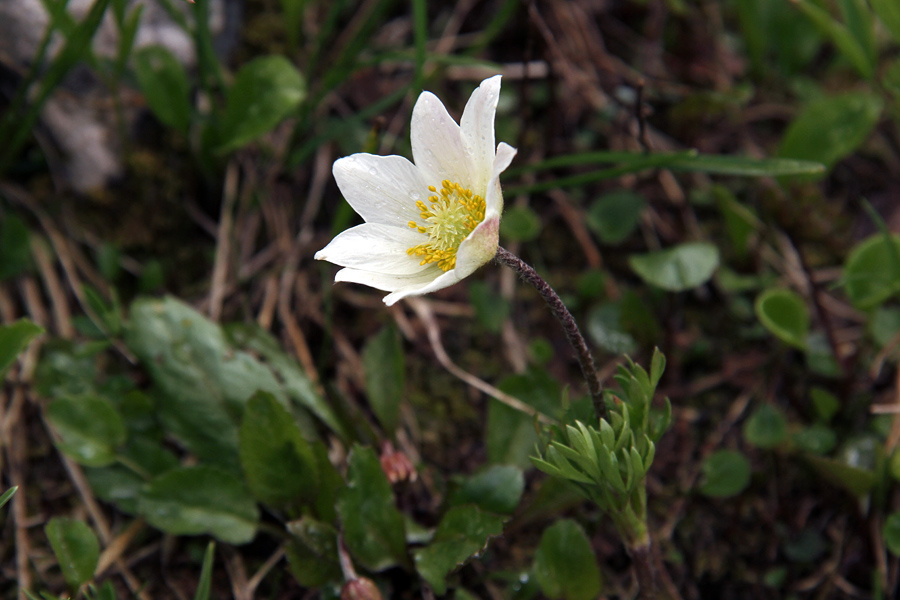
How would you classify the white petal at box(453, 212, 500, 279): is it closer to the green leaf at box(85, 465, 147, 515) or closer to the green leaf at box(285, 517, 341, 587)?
the green leaf at box(285, 517, 341, 587)

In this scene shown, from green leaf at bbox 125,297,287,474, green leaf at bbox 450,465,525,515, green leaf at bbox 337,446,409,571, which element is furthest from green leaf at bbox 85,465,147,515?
green leaf at bbox 450,465,525,515

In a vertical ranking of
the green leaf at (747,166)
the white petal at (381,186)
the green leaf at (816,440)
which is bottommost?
the green leaf at (816,440)

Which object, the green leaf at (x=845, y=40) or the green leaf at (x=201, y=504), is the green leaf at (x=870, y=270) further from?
the green leaf at (x=201, y=504)

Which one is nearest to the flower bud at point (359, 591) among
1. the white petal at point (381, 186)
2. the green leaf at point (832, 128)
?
the white petal at point (381, 186)

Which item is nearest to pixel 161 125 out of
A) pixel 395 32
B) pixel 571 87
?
pixel 395 32

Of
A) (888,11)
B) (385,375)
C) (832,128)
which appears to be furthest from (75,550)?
(888,11)

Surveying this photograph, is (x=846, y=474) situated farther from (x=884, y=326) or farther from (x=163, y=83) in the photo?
(x=163, y=83)
